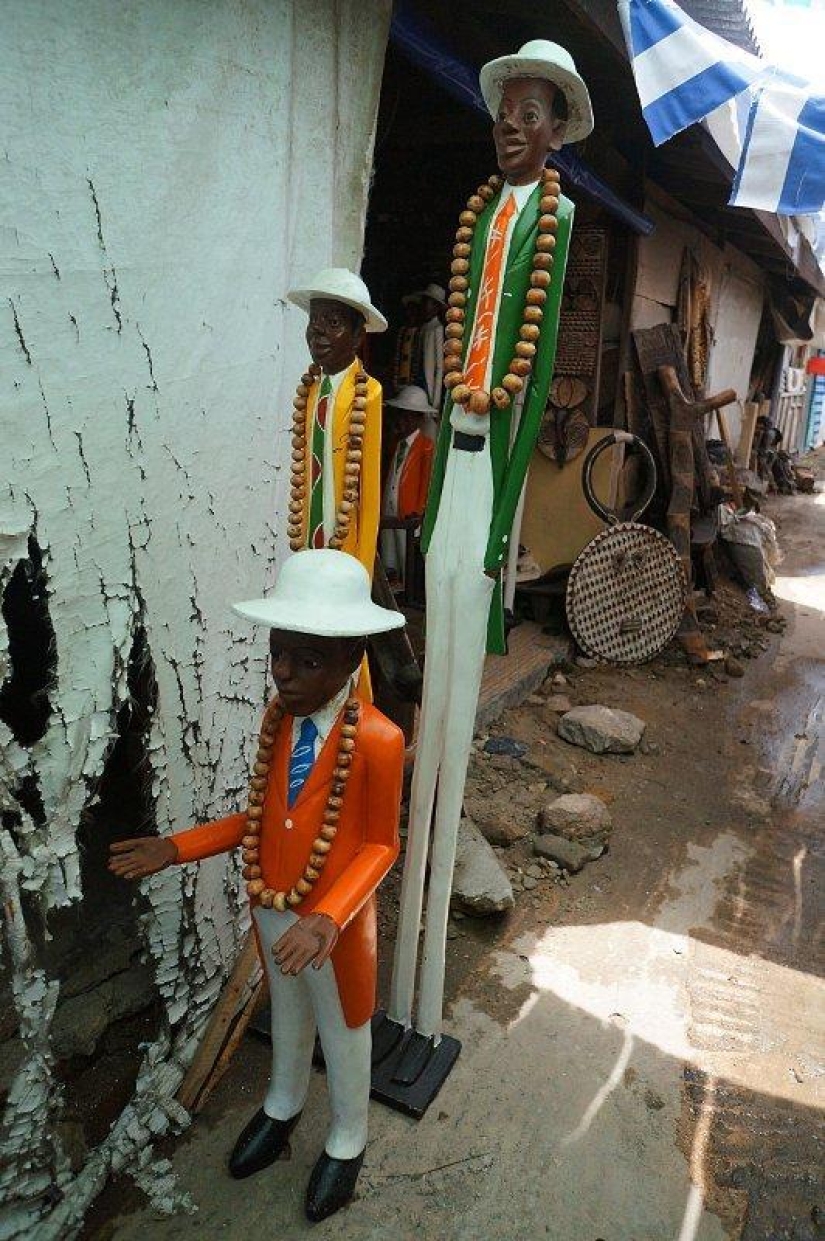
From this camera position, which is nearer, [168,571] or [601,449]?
[168,571]

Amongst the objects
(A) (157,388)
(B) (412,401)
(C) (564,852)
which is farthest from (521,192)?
(B) (412,401)

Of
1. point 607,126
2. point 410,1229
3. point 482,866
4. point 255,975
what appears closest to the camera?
point 410,1229

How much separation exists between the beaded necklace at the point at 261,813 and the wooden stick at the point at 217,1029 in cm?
51

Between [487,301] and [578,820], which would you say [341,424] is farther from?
[578,820]

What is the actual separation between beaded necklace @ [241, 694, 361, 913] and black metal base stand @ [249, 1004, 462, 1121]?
32.6 inches

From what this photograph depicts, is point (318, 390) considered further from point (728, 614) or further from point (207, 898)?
point (728, 614)

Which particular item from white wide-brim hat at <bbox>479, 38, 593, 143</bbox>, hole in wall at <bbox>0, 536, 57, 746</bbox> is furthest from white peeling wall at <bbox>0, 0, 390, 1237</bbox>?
white wide-brim hat at <bbox>479, 38, 593, 143</bbox>

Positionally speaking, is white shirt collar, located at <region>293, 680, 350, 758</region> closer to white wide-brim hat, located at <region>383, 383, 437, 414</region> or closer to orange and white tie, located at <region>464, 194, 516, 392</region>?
orange and white tie, located at <region>464, 194, 516, 392</region>

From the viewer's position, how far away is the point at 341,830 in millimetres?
1625

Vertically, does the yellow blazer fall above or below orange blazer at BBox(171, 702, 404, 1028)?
above

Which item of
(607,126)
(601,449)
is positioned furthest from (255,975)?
Result: (607,126)

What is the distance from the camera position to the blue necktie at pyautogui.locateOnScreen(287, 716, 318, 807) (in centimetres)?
163

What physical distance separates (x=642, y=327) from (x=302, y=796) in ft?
17.6

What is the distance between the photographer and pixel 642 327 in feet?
19.7
